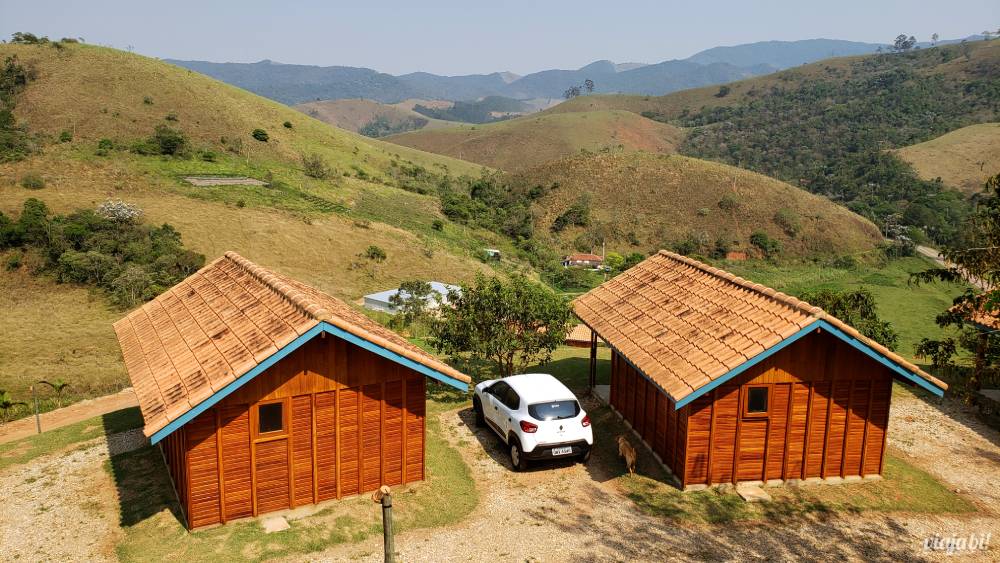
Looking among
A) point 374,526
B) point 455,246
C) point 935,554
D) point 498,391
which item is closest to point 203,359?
point 374,526

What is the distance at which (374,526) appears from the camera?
1253 cm

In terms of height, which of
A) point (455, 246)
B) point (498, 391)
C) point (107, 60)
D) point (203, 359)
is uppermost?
point (107, 60)

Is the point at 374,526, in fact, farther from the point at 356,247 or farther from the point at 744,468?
the point at 356,247

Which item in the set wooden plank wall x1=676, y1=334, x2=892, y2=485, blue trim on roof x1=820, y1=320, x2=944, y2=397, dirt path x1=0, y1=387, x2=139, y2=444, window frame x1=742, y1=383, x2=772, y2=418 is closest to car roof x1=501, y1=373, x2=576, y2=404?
wooden plank wall x1=676, y1=334, x2=892, y2=485

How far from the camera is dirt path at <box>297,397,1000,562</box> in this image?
11766mm

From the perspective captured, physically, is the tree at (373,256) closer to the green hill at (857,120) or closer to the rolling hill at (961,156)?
the green hill at (857,120)

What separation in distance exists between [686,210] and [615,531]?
66741mm

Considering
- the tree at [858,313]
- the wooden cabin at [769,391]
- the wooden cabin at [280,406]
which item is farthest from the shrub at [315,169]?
the wooden cabin at [769,391]

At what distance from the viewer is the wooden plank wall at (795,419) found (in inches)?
546

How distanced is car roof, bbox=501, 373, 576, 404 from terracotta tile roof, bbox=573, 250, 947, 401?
1.76 metres

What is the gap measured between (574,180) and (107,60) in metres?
62.3

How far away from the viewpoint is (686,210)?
75250 millimetres

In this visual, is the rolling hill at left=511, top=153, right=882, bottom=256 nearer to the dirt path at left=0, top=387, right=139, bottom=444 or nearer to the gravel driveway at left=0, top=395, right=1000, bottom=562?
the dirt path at left=0, top=387, right=139, bottom=444

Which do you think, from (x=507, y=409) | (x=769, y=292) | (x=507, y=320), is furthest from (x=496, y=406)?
(x=769, y=292)
